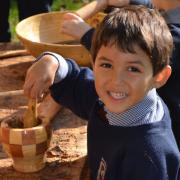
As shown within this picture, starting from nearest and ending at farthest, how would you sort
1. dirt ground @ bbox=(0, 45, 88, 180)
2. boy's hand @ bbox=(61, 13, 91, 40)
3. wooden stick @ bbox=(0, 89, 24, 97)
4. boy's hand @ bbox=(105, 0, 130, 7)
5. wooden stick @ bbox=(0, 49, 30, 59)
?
dirt ground @ bbox=(0, 45, 88, 180) < boy's hand @ bbox=(61, 13, 91, 40) < wooden stick @ bbox=(0, 89, 24, 97) < boy's hand @ bbox=(105, 0, 130, 7) < wooden stick @ bbox=(0, 49, 30, 59)

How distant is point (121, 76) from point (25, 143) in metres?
0.29

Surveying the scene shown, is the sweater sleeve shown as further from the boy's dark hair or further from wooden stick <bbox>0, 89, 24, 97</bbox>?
wooden stick <bbox>0, 89, 24, 97</bbox>

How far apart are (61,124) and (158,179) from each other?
0.51m

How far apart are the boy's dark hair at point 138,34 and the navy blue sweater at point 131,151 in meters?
0.14

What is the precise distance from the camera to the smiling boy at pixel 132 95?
1.12 metres

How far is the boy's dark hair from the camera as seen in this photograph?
3.67ft

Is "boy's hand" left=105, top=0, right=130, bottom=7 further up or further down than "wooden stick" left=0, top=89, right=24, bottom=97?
further up

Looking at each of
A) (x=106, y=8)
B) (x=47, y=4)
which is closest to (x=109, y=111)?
(x=106, y=8)

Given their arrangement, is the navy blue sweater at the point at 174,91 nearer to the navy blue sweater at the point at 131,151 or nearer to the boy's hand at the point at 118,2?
the navy blue sweater at the point at 131,151

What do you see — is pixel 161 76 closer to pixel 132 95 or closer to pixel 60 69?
pixel 132 95

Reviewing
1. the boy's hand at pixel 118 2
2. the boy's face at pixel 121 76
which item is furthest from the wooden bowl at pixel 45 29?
the boy's face at pixel 121 76

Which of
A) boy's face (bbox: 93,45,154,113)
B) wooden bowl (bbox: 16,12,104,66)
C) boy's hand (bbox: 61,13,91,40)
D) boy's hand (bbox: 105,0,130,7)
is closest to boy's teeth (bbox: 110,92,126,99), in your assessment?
boy's face (bbox: 93,45,154,113)

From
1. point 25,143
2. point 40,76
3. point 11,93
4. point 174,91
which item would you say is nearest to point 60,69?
point 40,76

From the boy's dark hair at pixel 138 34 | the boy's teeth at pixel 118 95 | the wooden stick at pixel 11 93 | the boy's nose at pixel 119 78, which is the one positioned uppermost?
the boy's dark hair at pixel 138 34
